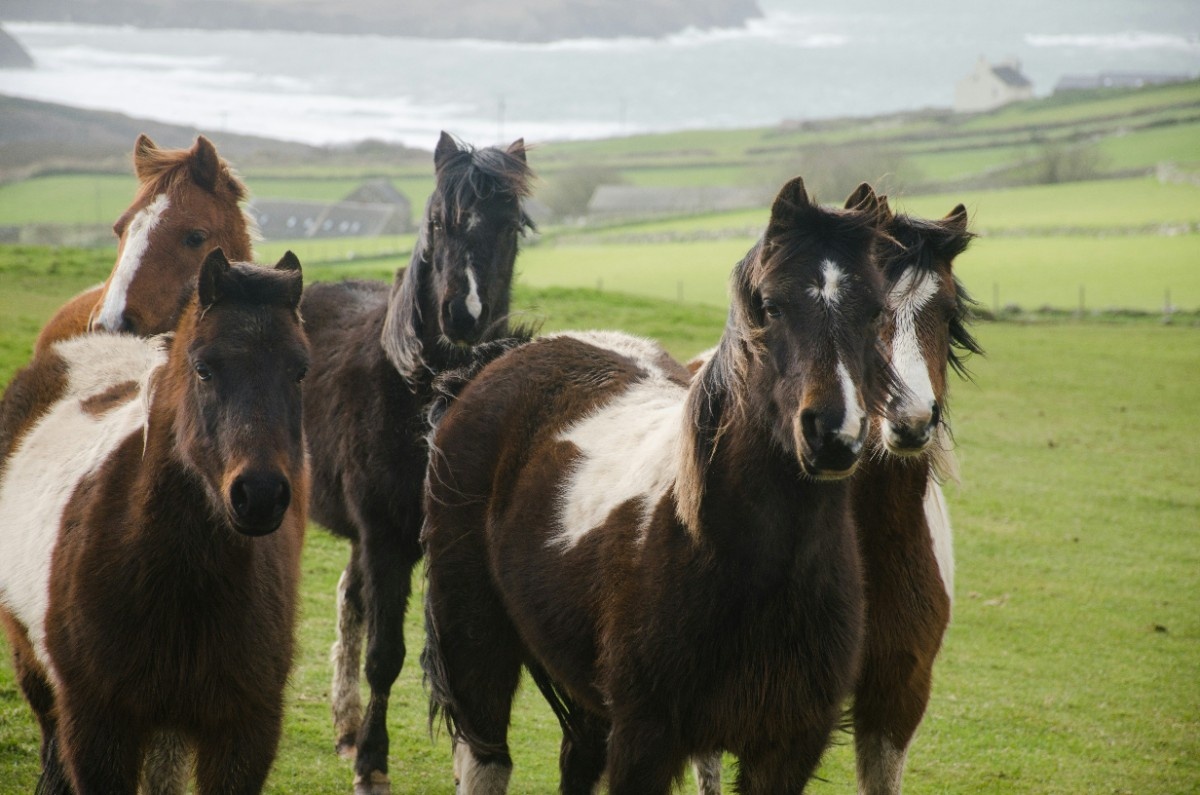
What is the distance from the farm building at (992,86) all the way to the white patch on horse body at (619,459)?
10187 centimetres

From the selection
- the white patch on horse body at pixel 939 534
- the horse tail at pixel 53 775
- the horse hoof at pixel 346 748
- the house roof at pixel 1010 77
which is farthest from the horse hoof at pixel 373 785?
the house roof at pixel 1010 77

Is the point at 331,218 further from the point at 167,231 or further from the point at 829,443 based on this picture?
the point at 829,443

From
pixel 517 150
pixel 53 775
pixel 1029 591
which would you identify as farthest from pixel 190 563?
pixel 1029 591

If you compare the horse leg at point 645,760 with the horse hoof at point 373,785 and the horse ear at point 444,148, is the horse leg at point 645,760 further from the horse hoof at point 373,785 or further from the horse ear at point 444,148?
the horse ear at point 444,148

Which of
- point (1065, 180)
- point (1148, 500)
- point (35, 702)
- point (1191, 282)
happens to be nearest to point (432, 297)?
point (35, 702)

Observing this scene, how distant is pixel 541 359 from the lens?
4277 mm

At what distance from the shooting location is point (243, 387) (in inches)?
120

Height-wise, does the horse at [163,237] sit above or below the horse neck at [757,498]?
above

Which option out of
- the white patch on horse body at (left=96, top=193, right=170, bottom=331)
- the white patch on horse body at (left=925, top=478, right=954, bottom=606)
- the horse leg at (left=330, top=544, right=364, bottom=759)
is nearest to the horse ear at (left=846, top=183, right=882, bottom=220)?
the white patch on horse body at (left=925, top=478, right=954, bottom=606)

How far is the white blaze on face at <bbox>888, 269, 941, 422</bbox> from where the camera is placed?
10.3ft

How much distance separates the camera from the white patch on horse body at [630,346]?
435cm

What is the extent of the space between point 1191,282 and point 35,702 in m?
30.2

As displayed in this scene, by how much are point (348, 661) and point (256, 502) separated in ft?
11.0

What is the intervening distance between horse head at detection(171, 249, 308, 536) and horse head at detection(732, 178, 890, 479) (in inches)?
54.2
